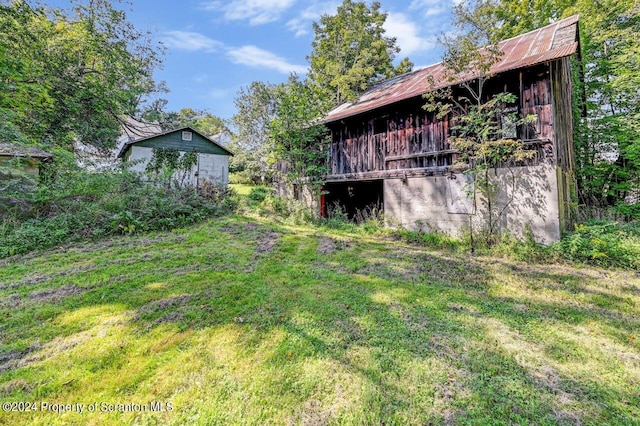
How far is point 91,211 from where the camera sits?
24.4 ft

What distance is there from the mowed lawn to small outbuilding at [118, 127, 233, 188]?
11802mm

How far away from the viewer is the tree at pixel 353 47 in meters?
19.6

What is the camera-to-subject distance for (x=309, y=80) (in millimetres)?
21812

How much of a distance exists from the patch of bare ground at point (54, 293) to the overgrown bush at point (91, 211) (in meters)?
3.31

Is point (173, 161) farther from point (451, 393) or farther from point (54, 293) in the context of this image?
point (451, 393)

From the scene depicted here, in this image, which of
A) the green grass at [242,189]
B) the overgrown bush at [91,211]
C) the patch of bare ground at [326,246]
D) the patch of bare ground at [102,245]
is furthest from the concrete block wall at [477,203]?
the green grass at [242,189]

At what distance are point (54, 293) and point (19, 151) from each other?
8.16 m

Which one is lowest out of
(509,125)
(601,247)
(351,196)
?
(601,247)

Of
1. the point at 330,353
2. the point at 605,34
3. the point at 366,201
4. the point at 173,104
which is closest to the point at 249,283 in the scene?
the point at 330,353

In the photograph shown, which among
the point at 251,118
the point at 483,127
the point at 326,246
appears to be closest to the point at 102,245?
the point at 326,246

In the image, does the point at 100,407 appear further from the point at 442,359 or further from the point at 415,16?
the point at 415,16

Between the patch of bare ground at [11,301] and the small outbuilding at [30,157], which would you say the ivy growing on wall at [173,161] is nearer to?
the small outbuilding at [30,157]

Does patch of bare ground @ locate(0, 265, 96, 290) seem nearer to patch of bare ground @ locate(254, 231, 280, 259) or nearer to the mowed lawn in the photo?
the mowed lawn

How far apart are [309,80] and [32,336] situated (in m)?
22.9
